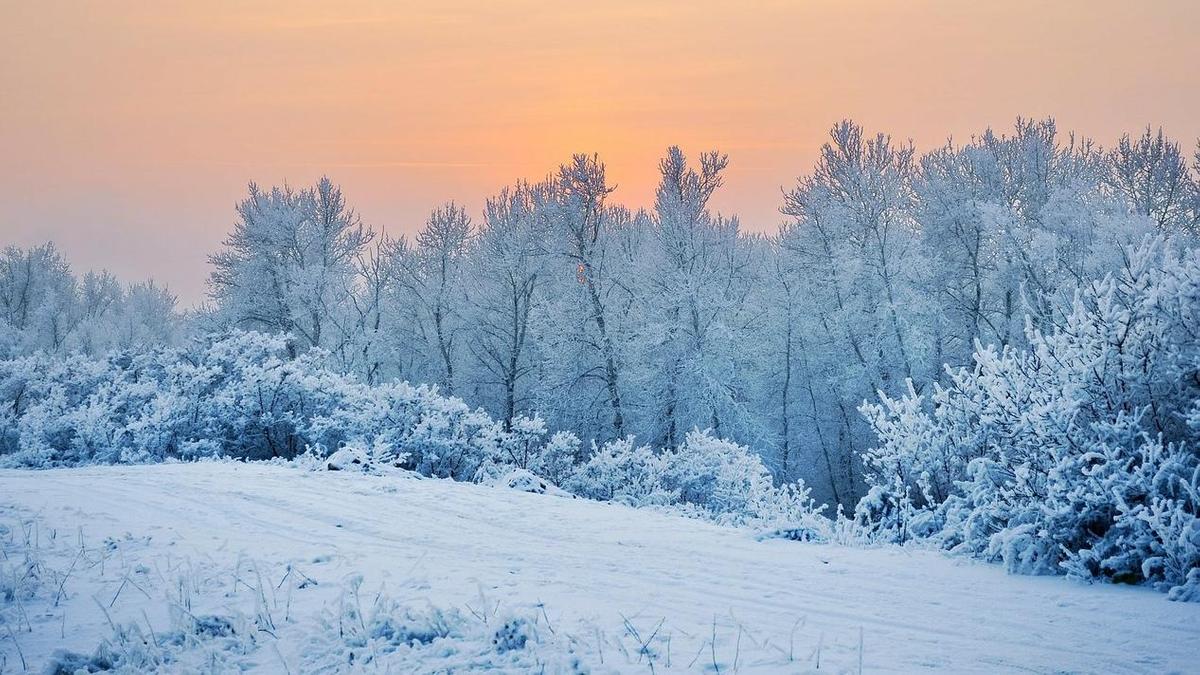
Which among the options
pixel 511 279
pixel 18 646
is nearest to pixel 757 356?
pixel 511 279

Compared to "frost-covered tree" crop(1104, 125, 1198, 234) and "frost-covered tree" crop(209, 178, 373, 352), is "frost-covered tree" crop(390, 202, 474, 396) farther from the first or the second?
"frost-covered tree" crop(1104, 125, 1198, 234)

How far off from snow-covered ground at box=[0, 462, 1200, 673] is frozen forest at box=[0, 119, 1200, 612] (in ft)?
3.60

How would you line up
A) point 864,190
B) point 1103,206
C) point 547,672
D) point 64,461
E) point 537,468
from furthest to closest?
point 864,190, point 1103,206, point 64,461, point 537,468, point 547,672

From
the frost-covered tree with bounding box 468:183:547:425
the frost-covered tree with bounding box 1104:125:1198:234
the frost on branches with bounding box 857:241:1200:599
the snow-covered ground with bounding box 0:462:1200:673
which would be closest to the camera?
the snow-covered ground with bounding box 0:462:1200:673

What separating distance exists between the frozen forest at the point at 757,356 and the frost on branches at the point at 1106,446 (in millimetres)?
28

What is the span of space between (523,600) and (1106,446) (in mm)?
5158

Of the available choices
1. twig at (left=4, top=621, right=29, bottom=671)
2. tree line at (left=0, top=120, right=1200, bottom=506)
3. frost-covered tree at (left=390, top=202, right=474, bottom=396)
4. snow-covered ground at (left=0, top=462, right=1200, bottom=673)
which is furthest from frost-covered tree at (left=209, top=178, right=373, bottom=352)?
twig at (left=4, top=621, right=29, bottom=671)

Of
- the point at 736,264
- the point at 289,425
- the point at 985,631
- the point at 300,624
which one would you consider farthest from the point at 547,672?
the point at 736,264

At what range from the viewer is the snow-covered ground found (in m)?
5.12

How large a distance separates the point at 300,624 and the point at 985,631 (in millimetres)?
4730

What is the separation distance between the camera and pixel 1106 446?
23.1 ft

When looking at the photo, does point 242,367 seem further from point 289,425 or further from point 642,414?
point 642,414

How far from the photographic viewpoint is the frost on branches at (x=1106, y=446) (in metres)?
6.51

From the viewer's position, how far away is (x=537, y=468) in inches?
664
